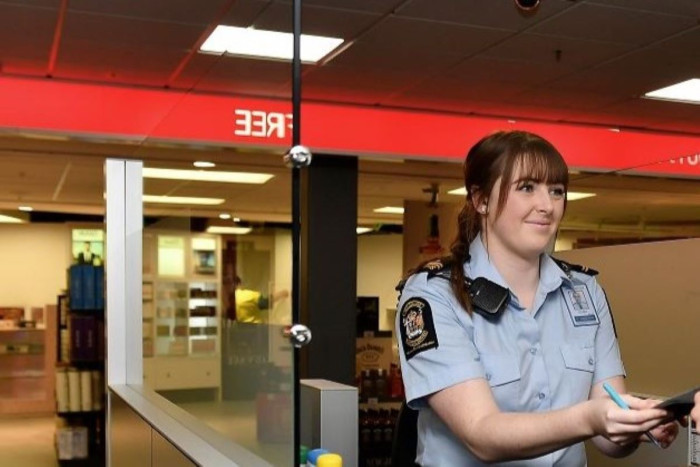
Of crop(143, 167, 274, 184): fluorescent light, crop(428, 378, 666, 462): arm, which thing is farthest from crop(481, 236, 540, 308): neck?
crop(143, 167, 274, 184): fluorescent light

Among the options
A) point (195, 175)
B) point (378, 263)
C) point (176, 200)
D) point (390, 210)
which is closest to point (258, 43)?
point (176, 200)

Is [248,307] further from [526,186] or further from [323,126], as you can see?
[323,126]

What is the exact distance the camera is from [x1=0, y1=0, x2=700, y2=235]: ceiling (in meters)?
4.01

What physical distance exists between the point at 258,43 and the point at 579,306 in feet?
11.4

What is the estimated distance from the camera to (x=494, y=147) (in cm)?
146

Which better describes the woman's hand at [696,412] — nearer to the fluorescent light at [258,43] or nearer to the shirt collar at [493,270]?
the shirt collar at [493,270]

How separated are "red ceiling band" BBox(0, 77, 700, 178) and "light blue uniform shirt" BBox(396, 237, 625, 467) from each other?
303 centimetres

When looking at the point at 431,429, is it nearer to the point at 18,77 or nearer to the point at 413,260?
the point at 18,77

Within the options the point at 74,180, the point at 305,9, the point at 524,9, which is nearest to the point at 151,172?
the point at 305,9

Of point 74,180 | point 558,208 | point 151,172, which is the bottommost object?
point 558,208

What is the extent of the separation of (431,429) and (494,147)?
0.48 metres

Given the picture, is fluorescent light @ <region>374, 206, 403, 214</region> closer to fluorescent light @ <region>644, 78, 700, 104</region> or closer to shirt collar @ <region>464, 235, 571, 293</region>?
fluorescent light @ <region>644, 78, 700, 104</region>

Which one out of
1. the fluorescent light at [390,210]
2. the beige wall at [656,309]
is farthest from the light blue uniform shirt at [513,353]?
the fluorescent light at [390,210]

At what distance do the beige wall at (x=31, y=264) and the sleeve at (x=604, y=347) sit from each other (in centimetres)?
1038
